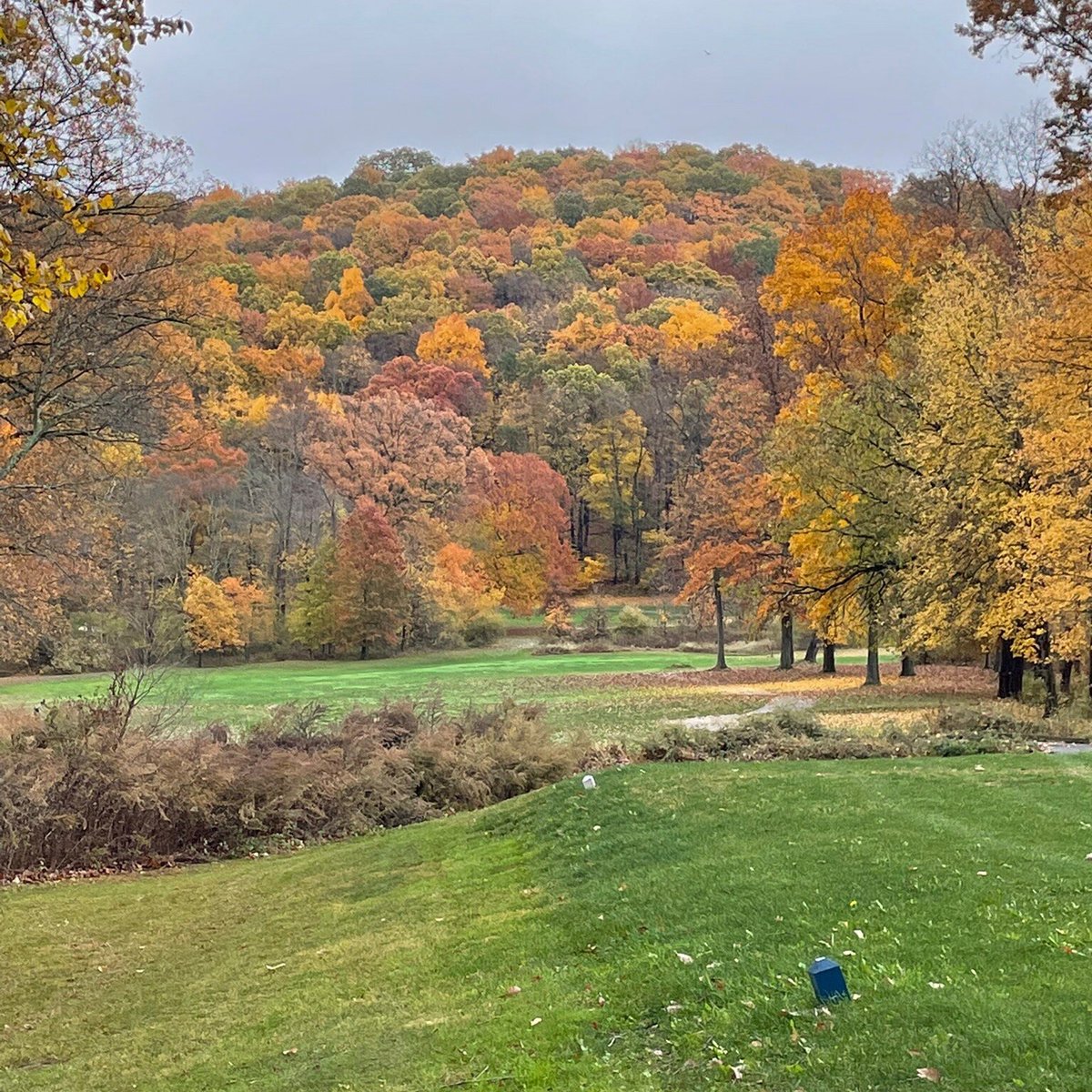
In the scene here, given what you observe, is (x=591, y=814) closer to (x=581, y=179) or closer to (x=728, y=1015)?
(x=728, y=1015)

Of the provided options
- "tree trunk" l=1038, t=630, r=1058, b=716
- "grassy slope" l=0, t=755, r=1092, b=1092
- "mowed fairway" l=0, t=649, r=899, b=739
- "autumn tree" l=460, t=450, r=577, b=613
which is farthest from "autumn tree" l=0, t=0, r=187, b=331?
"autumn tree" l=460, t=450, r=577, b=613

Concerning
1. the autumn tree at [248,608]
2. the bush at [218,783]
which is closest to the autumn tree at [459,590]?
the autumn tree at [248,608]

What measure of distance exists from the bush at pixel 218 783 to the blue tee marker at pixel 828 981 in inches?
452

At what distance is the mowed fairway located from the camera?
87.8 feet

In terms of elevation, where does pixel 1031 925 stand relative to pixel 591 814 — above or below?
above

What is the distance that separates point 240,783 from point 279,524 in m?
50.6

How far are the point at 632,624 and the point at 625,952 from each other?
53233 millimetres

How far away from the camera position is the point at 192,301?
16641 millimetres

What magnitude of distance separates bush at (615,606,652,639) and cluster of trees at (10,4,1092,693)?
3.63 m

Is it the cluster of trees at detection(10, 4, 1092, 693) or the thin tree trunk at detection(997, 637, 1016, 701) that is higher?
the cluster of trees at detection(10, 4, 1092, 693)

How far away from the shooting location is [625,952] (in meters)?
6.55

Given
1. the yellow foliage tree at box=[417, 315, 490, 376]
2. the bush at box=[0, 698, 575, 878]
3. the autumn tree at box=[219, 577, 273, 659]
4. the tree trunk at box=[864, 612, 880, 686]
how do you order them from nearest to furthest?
the bush at box=[0, 698, 575, 878] < the tree trunk at box=[864, 612, 880, 686] < the autumn tree at box=[219, 577, 273, 659] < the yellow foliage tree at box=[417, 315, 490, 376]

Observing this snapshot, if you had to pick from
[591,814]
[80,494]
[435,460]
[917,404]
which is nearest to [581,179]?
[435,460]

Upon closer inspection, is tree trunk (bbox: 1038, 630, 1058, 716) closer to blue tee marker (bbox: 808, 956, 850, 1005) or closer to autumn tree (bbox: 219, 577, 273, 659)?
blue tee marker (bbox: 808, 956, 850, 1005)
